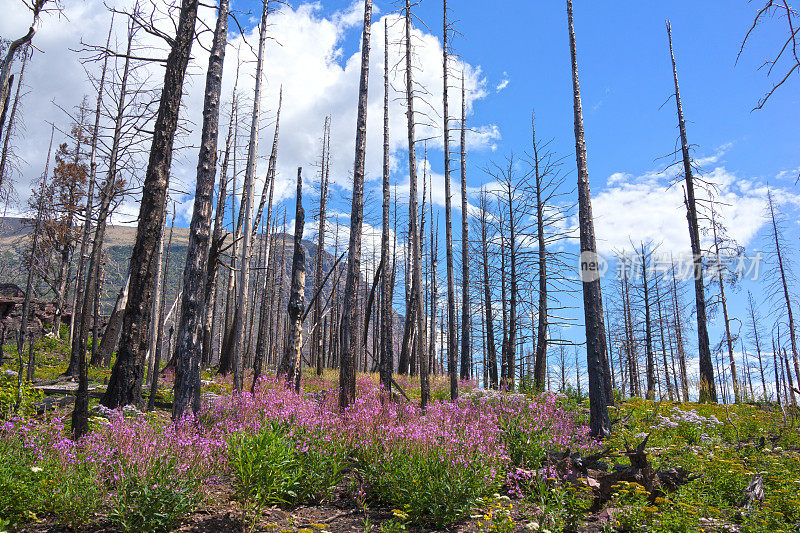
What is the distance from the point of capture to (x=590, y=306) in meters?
8.02

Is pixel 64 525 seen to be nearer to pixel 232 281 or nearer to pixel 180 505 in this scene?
pixel 180 505

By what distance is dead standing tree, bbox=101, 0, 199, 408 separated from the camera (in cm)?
655

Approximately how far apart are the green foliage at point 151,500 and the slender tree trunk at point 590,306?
6572 mm

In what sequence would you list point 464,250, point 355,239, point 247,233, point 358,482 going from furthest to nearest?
point 464,250
point 247,233
point 355,239
point 358,482

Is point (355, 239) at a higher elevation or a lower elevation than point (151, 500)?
higher

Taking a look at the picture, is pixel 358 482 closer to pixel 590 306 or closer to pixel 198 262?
pixel 198 262

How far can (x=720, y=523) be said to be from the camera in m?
3.58

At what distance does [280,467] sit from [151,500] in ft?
3.50

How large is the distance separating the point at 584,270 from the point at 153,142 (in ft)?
26.2

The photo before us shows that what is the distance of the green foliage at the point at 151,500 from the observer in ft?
11.4

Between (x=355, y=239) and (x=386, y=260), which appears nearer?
(x=355, y=239)

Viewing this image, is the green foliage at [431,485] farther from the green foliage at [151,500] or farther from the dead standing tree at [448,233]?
the dead standing tree at [448,233]

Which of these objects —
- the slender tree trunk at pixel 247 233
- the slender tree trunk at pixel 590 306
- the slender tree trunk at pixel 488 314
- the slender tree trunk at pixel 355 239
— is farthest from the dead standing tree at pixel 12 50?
the slender tree trunk at pixel 488 314

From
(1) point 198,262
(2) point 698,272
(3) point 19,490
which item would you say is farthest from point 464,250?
(3) point 19,490
